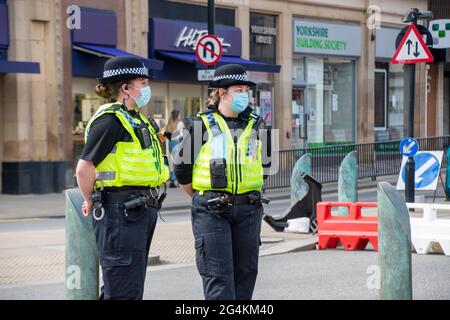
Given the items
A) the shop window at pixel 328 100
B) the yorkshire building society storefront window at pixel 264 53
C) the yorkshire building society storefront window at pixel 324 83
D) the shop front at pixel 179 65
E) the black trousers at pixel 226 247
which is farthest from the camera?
the shop window at pixel 328 100

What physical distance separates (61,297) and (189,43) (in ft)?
53.1

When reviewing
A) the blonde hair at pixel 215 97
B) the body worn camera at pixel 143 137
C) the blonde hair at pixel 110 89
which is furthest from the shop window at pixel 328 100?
the body worn camera at pixel 143 137

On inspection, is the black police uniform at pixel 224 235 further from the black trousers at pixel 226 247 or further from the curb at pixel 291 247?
the curb at pixel 291 247

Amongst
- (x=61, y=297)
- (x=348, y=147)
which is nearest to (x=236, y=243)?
(x=61, y=297)

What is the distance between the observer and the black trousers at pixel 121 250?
593 cm

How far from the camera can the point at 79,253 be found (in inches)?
256

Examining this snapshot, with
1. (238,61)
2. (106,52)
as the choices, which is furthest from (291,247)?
(238,61)

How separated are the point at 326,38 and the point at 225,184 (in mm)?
22786

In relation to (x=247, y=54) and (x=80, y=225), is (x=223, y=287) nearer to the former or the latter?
(x=80, y=225)

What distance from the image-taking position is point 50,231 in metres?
13.8

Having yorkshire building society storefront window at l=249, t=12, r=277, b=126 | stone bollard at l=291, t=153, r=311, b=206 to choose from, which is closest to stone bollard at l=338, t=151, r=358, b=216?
stone bollard at l=291, t=153, r=311, b=206

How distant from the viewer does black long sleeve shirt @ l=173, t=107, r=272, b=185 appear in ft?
21.5

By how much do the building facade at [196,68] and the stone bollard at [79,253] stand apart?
13.3m

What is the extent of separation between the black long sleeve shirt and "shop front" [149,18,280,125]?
642 inches
